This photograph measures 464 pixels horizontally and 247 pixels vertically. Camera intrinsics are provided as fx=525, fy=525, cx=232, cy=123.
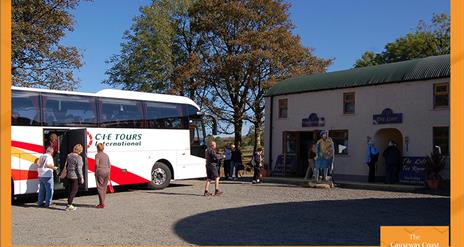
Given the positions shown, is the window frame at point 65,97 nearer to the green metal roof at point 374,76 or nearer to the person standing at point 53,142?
the person standing at point 53,142

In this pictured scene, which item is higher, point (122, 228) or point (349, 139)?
point (349, 139)

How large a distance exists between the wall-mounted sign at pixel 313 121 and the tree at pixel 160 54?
647 inches

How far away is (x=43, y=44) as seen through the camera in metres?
25.7

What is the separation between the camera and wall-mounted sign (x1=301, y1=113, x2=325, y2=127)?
2423cm

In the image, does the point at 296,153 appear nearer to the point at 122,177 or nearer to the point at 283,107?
the point at 283,107

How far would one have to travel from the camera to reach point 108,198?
16.5 meters

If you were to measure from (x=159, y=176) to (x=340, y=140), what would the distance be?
8681mm

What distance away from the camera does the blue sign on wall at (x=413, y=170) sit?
20.0 m

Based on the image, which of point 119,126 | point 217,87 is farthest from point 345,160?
point 217,87

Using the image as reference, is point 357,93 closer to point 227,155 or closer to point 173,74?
point 227,155

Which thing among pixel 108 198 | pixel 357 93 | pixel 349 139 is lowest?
pixel 108 198

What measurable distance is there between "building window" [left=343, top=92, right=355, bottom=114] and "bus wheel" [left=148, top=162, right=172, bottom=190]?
339 inches
